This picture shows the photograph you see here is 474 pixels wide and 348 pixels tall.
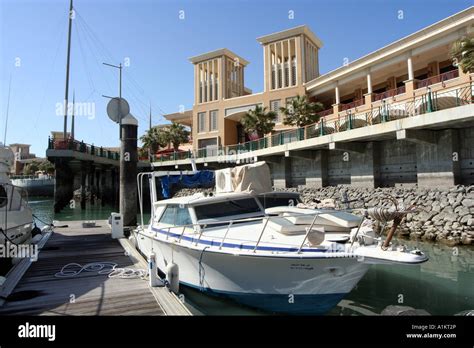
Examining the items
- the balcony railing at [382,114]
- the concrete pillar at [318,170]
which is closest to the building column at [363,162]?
Answer: the balcony railing at [382,114]

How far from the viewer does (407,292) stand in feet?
24.9

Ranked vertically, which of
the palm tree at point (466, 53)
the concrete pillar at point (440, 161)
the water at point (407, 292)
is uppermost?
the palm tree at point (466, 53)

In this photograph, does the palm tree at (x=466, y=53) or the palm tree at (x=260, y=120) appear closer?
the palm tree at (x=466, y=53)

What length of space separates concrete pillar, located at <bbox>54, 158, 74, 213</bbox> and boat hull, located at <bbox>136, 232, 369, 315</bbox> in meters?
26.6

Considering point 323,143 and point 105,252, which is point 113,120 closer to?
point 105,252

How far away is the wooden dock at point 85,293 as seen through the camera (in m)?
5.32

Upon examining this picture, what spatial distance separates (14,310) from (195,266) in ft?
10.7

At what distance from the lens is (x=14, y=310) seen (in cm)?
534

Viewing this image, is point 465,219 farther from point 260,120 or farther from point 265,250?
point 260,120

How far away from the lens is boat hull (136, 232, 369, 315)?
18.2 feet

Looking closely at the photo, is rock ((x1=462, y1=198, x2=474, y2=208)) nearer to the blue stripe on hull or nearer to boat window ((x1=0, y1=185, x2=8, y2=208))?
the blue stripe on hull

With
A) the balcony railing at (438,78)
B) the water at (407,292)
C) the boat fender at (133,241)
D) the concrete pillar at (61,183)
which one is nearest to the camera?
the water at (407,292)

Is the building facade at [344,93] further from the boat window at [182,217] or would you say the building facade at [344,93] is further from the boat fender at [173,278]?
the boat fender at [173,278]

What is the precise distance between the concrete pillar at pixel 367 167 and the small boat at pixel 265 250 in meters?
12.3
